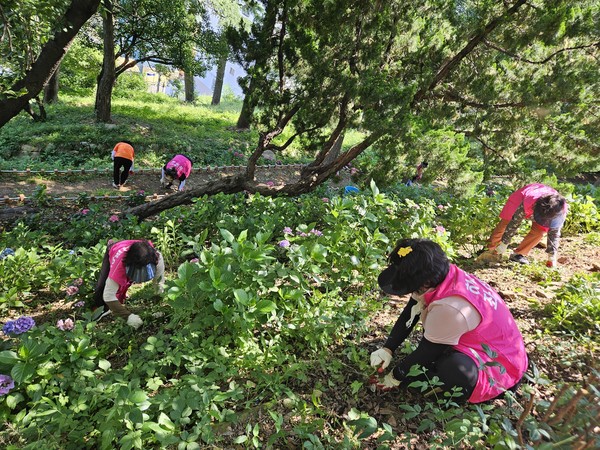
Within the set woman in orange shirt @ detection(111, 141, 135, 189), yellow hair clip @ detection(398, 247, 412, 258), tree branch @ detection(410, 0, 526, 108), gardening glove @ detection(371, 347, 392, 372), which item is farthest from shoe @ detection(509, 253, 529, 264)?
woman in orange shirt @ detection(111, 141, 135, 189)

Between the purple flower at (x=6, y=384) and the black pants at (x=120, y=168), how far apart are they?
255 inches

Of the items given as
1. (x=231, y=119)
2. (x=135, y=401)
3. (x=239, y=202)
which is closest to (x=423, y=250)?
(x=135, y=401)

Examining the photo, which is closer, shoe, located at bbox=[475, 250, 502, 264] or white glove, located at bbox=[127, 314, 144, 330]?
white glove, located at bbox=[127, 314, 144, 330]

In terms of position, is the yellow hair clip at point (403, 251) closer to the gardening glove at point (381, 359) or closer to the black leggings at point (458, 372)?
the black leggings at point (458, 372)

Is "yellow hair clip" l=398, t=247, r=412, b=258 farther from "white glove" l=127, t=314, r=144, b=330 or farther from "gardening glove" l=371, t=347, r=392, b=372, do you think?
"white glove" l=127, t=314, r=144, b=330

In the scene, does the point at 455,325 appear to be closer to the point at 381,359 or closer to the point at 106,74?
the point at 381,359

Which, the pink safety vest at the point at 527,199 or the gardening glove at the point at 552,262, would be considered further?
the gardening glove at the point at 552,262

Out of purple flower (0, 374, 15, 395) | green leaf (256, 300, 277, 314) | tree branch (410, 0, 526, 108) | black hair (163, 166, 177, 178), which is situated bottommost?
purple flower (0, 374, 15, 395)

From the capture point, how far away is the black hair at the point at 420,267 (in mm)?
1795

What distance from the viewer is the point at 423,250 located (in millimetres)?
1821

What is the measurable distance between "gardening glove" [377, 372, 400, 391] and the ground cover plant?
9 cm

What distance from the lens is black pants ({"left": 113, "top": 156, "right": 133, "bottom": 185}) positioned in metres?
7.43

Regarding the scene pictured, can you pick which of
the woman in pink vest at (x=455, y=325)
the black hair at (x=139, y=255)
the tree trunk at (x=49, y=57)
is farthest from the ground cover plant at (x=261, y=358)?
the tree trunk at (x=49, y=57)

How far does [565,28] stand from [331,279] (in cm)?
400
